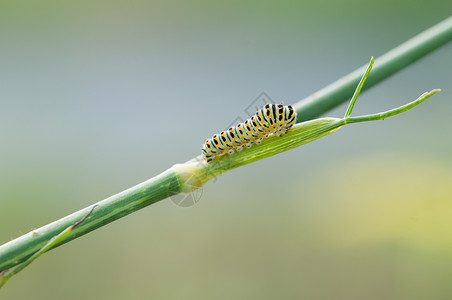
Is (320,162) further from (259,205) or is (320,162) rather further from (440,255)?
(440,255)

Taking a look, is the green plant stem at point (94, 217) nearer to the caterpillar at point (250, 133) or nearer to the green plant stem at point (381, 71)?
the caterpillar at point (250, 133)

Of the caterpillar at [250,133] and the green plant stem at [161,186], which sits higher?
the caterpillar at [250,133]

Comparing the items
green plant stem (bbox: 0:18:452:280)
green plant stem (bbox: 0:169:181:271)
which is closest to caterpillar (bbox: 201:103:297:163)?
green plant stem (bbox: 0:18:452:280)

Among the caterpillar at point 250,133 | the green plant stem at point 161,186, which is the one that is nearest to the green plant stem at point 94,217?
the green plant stem at point 161,186

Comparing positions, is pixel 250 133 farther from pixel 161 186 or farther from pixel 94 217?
pixel 94 217

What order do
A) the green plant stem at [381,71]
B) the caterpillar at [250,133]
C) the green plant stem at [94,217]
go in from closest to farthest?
the green plant stem at [94,217] < the green plant stem at [381,71] < the caterpillar at [250,133]

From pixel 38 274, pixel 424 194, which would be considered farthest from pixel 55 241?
pixel 38 274

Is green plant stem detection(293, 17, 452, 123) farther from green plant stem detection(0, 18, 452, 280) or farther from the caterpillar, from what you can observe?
the caterpillar
